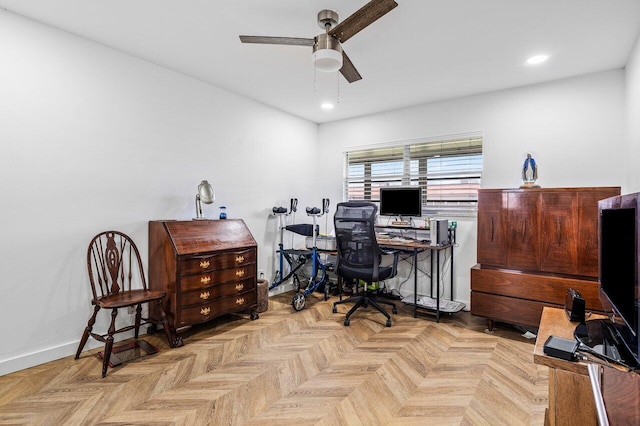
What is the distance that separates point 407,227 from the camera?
4.18m

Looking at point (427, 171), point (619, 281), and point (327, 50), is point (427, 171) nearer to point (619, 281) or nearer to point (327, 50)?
point (327, 50)

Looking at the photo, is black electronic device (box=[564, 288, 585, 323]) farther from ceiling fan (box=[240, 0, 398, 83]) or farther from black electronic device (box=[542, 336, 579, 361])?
ceiling fan (box=[240, 0, 398, 83])

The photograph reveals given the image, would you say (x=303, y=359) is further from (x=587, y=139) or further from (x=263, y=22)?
(x=587, y=139)

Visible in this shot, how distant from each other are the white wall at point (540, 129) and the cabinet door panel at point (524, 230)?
1.83 ft

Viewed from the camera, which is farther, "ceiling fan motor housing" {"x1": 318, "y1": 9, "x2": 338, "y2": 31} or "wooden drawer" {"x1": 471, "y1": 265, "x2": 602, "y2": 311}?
"wooden drawer" {"x1": 471, "y1": 265, "x2": 602, "y2": 311}

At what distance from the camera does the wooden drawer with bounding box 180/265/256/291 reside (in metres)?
2.87

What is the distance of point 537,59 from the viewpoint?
9.36 ft

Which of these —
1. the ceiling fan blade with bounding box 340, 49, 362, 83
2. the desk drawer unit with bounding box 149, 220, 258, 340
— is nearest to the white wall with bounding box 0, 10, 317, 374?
the desk drawer unit with bounding box 149, 220, 258, 340

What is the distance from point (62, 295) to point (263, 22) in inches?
104

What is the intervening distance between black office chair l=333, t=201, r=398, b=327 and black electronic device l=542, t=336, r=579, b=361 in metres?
2.02

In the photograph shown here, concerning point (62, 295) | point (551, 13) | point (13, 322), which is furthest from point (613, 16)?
point (13, 322)

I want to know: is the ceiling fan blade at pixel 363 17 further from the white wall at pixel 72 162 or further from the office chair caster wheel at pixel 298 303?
the office chair caster wheel at pixel 298 303

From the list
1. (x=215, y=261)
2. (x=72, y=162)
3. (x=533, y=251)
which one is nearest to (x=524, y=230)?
(x=533, y=251)

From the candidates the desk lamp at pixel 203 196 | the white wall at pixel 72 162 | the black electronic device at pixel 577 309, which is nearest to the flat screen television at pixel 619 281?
the black electronic device at pixel 577 309
